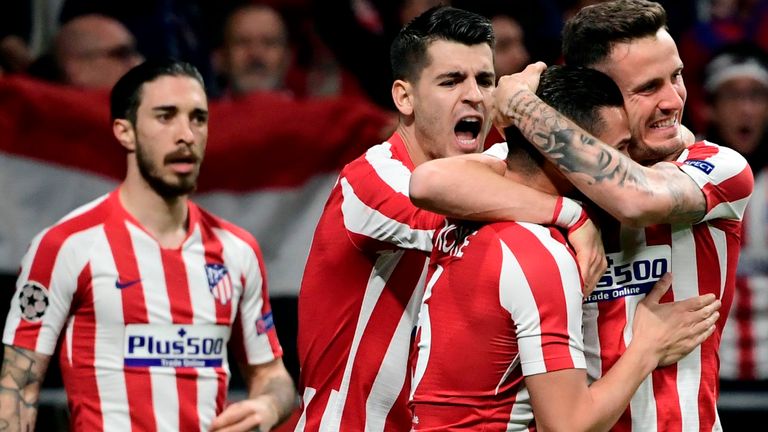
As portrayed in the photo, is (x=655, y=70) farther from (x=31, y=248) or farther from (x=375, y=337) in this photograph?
(x=31, y=248)

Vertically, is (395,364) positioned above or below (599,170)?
below

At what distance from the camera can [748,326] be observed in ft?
17.9

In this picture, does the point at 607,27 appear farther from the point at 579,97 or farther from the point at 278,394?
the point at 278,394

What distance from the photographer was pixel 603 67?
3.18 meters

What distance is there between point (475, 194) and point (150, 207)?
1869mm

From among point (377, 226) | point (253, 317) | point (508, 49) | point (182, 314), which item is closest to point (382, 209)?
point (377, 226)

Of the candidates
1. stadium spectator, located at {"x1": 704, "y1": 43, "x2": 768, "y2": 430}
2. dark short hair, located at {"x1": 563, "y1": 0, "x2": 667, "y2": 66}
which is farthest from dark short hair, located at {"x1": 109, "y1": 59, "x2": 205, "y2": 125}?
stadium spectator, located at {"x1": 704, "y1": 43, "x2": 768, "y2": 430}

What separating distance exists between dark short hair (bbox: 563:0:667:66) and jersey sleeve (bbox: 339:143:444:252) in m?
0.55

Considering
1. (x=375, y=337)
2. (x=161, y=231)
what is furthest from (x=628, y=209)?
(x=161, y=231)

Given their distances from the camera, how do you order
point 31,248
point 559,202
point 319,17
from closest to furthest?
1. point 559,202
2. point 31,248
3. point 319,17

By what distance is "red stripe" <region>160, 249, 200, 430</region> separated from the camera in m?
4.30

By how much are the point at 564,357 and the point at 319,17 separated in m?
3.71

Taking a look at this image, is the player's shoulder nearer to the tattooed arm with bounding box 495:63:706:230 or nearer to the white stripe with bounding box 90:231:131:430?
the white stripe with bounding box 90:231:131:430

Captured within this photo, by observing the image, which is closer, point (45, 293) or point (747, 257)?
point (45, 293)
